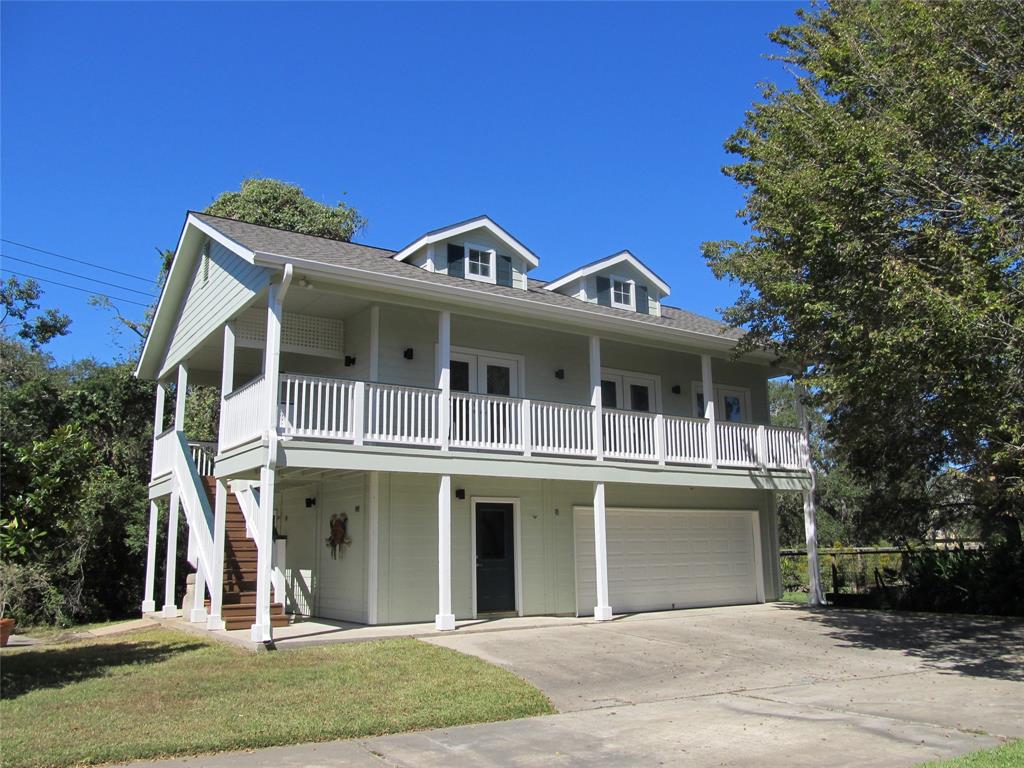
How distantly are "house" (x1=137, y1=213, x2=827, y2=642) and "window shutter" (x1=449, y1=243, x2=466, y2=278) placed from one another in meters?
0.04

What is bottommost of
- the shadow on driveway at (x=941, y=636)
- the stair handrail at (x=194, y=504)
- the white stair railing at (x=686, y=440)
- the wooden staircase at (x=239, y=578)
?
the shadow on driveway at (x=941, y=636)

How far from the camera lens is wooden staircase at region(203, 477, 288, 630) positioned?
13.0 m

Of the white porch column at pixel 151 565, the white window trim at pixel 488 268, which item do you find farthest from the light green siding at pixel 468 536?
the white porch column at pixel 151 565

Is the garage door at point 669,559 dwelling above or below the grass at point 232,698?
above

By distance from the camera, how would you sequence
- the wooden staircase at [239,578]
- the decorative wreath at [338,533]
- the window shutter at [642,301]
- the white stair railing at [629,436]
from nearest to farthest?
the wooden staircase at [239,578] → the decorative wreath at [338,533] → the white stair railing at [629,436] → the window shutter at [642,301]

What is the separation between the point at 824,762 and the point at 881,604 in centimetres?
1183

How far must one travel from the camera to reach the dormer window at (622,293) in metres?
18.2

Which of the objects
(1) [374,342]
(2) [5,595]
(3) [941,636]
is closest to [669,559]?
(3) [941,636]

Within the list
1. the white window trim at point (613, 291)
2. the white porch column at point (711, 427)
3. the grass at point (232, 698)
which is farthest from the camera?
the white window trim at point (613, 291)

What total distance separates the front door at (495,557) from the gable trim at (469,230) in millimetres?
5116

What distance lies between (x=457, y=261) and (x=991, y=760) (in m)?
12.4

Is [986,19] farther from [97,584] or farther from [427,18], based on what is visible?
[97,584]

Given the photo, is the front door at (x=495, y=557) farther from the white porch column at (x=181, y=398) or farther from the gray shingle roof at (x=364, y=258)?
the white porch column at (x=181, y=398)

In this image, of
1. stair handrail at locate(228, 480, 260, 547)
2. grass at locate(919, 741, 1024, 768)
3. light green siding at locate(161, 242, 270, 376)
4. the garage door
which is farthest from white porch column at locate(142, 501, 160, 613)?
grass at locate(919, 741, 1024, 768)
